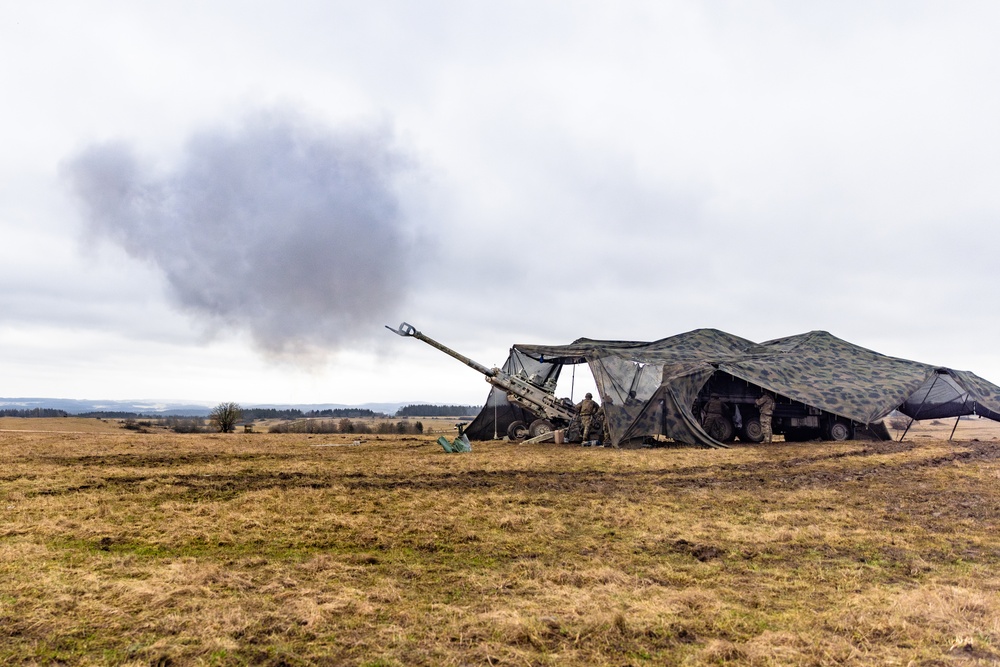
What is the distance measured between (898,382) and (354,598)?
20.5 m

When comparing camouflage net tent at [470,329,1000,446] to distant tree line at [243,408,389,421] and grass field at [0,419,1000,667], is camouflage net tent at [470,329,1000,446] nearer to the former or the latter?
grass field at [0,419,1000,667]

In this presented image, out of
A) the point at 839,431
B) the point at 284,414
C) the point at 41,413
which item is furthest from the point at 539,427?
the point at 284,414

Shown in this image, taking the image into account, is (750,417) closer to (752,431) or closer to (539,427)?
(752,431)

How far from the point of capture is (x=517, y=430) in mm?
21719

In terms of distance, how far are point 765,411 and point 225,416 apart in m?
22.4

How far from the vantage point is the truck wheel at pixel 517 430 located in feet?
70.3

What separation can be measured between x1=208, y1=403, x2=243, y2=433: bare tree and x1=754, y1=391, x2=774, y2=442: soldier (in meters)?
22.0

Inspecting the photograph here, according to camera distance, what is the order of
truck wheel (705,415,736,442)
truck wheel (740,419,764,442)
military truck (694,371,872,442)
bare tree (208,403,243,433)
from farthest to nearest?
bare tree (208,403,243,433) → truck wheel (705,415,736,442) → truck wheel (740,419,764,442) → military truck (694,371,872,442)

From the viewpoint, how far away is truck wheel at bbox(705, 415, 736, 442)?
19938 mm

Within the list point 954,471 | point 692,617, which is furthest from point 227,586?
point 954,471

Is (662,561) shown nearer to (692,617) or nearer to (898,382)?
(692,617)

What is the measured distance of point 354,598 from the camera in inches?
187

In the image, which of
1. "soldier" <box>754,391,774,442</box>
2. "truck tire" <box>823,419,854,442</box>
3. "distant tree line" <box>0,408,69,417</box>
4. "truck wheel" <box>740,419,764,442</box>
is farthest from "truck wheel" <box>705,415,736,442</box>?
"distant tree line" <box>0,408,69,417</box>

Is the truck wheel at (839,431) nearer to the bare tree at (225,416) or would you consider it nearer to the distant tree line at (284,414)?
the bare tree at (225,416)
